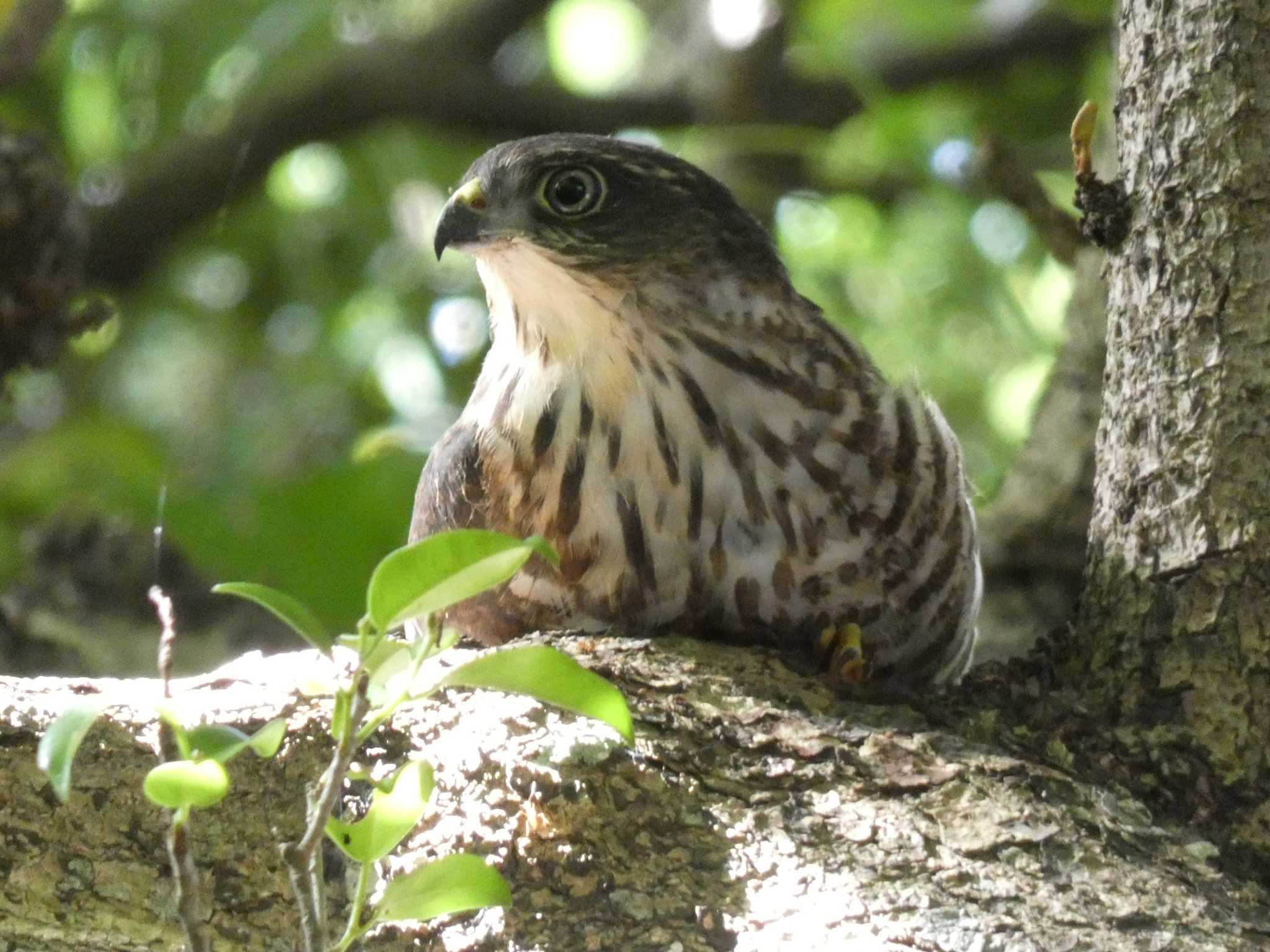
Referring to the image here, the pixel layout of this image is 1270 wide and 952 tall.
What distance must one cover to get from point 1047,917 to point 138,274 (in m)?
4.51

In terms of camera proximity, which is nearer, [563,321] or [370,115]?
[563,321]

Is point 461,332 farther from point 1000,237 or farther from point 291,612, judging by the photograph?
point 291,612

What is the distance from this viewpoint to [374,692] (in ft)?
4.95

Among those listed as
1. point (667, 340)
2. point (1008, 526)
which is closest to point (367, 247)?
point (1008, 526)

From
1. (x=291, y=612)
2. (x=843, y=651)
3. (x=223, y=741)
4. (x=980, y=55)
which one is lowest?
(x=843, y=651)

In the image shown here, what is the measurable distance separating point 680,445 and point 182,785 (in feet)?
5.07

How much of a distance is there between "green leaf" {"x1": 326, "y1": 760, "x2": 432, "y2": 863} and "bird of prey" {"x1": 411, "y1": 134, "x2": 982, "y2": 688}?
3.69 feet

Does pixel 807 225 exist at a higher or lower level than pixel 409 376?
higher

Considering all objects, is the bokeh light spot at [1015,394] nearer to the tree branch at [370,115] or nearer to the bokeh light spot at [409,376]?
the tree branch at [370,115]

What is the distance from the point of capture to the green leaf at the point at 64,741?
1340 millimetres

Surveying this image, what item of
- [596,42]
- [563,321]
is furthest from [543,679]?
[596,42]

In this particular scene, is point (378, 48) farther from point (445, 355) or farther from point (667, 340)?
point (667, 340)

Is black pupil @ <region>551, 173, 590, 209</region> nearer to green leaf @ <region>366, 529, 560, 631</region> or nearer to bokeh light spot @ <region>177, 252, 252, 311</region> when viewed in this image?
green leaf @ <region>366, 529, 560, 631</region>

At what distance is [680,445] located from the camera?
9.29 ft
